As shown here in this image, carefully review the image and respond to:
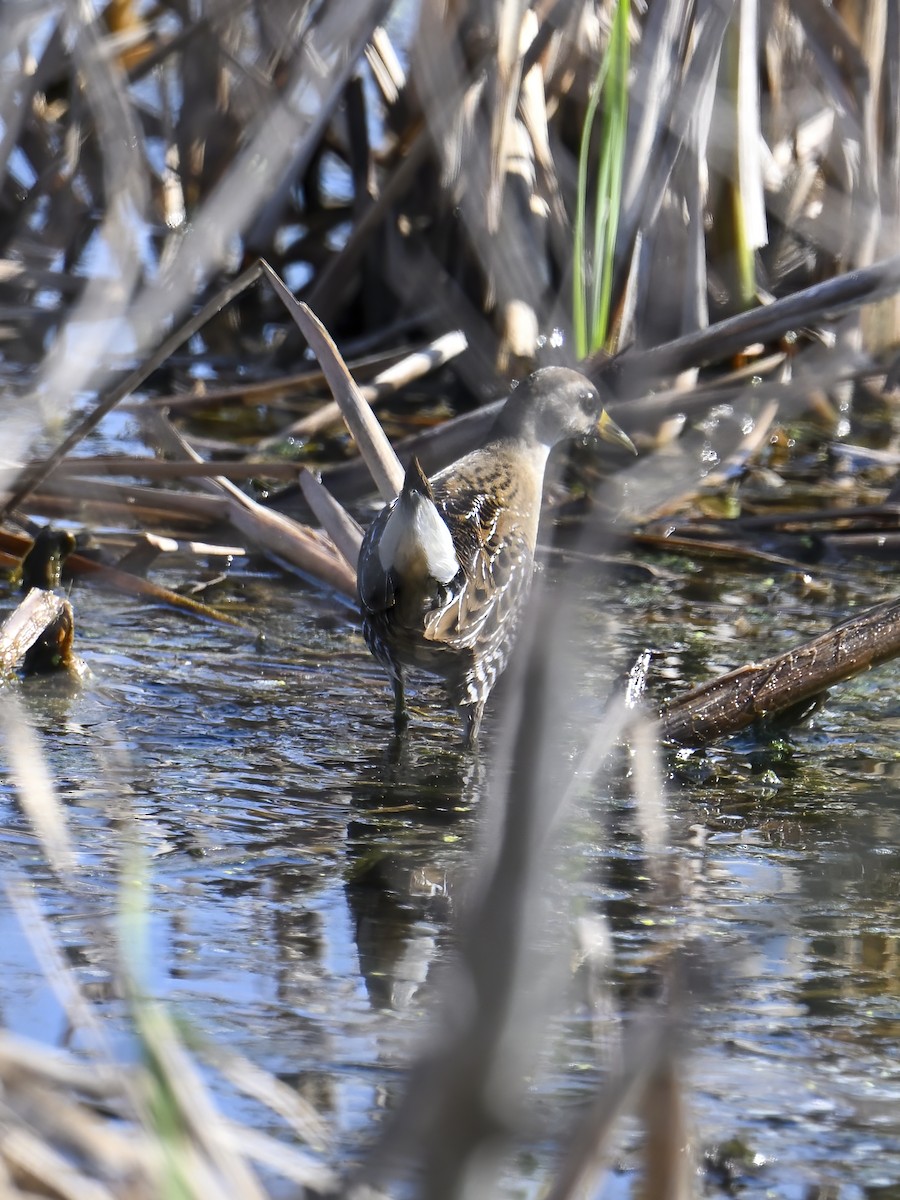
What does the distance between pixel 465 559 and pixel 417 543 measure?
1.20 ft

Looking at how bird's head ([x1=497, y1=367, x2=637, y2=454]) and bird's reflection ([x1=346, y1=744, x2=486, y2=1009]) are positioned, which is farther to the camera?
bird's head ([x1=497, y1=367, x2=637, y2=454])

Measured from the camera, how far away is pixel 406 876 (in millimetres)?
2906

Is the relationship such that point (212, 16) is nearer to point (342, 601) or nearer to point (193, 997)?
point (193, 997)

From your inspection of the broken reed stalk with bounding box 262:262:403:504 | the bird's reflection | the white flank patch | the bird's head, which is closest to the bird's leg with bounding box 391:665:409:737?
the bird's reflection

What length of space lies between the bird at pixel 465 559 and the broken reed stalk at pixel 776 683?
1.70 ft

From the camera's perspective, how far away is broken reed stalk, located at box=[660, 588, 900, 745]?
3484mm

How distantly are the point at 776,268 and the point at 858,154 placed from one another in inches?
29.2

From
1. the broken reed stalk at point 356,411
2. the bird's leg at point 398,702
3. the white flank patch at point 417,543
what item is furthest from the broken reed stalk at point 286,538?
the white flank patch at point 417,543

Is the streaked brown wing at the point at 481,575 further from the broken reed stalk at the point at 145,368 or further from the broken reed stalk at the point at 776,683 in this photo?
the broken reed stalk at the point at 145,368

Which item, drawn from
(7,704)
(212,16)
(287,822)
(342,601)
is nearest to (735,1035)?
(287,822)

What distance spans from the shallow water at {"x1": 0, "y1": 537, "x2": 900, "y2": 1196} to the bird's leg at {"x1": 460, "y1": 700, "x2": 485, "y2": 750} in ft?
0.14

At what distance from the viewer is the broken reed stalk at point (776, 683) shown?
3484 millimetres

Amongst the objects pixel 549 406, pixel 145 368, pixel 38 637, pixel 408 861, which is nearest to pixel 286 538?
pixel 549 406

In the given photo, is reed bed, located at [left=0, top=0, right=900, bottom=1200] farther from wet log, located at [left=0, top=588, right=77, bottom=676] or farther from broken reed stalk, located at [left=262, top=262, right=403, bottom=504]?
wet log, located at [left=0, top=588, right=77, bottom=676]
